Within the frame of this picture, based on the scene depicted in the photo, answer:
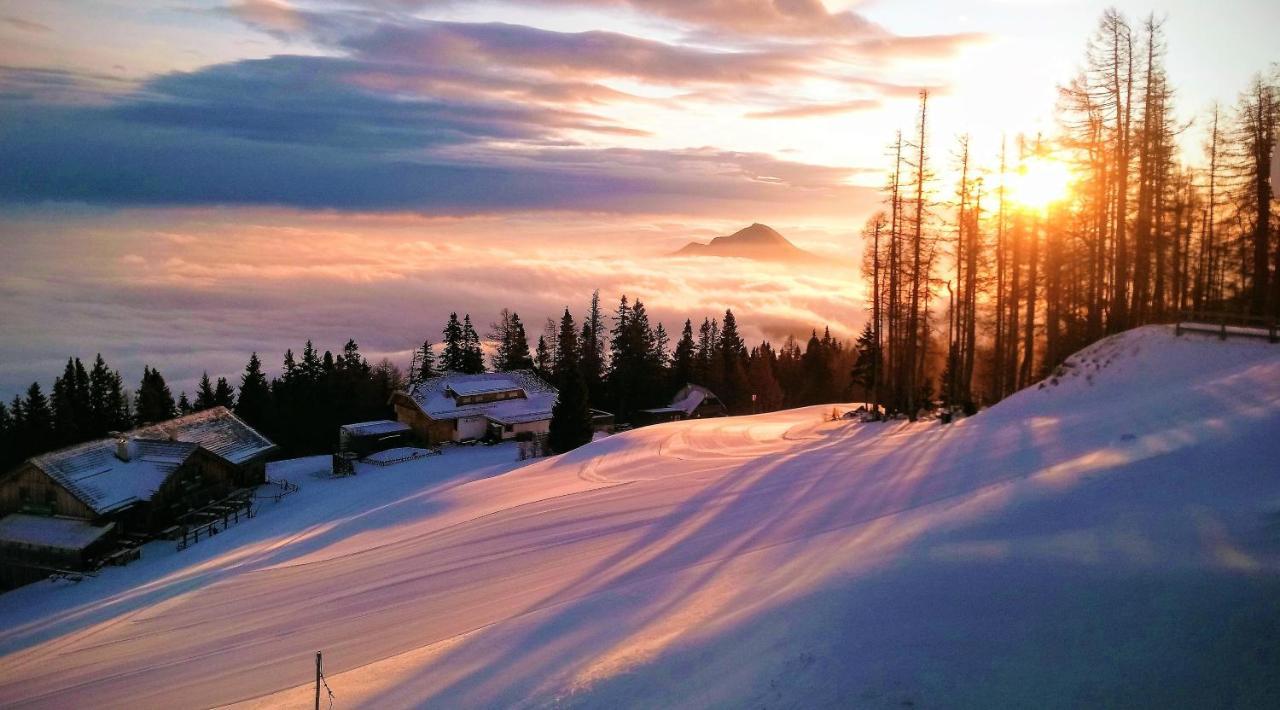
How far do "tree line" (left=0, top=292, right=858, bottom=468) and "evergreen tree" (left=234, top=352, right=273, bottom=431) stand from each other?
0.36 ft

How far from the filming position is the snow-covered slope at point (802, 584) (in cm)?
847

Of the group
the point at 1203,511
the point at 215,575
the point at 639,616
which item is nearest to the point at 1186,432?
the point at 1203,511

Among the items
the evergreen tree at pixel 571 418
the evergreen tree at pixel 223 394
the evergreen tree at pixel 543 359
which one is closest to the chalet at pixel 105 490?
the evergreen tree at pixel 571 418

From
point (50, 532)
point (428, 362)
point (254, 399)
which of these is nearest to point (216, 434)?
point (50, 532)

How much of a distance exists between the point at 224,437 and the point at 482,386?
1664 centimetres

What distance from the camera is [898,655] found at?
28.5 feet

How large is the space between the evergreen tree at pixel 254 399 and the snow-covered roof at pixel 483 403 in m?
20.9

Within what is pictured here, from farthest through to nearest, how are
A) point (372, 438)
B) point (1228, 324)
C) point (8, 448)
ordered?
point (8, 448)
point (372, 438)
point (1228, 324)

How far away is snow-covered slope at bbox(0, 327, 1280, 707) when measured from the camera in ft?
27.8

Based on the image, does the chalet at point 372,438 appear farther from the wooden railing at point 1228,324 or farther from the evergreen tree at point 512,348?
the wooden railing at point 1228,324

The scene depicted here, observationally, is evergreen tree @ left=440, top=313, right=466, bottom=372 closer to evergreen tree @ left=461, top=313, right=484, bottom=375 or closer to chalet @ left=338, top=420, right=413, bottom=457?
evergreen tree @ left=461, top=313, right=484, bottom=375

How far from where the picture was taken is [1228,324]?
1058 inches

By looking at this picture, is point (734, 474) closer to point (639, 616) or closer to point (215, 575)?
point (639, 616)

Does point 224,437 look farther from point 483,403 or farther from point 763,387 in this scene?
point 763,387
